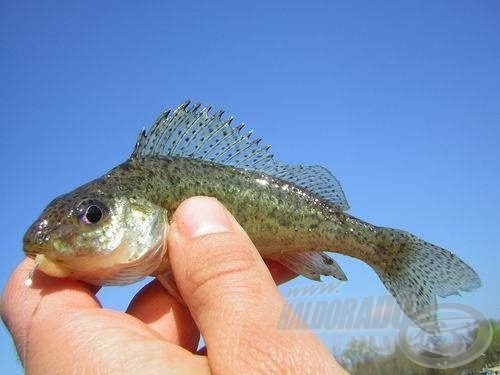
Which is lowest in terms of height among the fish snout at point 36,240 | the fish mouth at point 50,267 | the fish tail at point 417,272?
the fish tail at point 417,272

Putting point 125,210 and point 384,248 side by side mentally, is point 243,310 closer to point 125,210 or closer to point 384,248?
point 125,210

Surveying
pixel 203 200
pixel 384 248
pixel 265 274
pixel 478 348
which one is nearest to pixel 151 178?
pixel 203 200

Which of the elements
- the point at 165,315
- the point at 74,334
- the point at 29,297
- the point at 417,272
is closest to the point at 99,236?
the point at 29,297

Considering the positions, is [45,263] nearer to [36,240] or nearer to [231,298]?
[36,240]

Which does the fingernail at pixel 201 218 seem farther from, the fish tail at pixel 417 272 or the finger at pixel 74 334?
the fish tail at pixel 417 272

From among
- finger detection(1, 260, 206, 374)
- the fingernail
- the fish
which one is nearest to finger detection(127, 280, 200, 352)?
the fish

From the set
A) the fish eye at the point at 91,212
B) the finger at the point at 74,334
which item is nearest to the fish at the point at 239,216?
the fish eye at the point at 91,212
